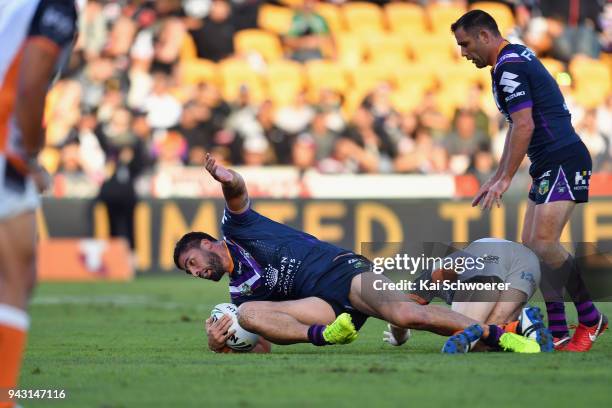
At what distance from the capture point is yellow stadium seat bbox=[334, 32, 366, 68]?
2322 cm

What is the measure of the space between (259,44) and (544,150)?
1449 cm

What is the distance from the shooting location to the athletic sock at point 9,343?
5.41 metres

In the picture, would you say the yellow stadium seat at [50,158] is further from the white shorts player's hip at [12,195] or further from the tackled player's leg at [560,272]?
the white shorts player's hip at [12,195]

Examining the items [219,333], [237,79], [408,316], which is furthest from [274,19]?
[408,316]

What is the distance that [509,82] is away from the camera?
8867mm

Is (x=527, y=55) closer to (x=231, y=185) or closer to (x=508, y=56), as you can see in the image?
(x=508, y=56)

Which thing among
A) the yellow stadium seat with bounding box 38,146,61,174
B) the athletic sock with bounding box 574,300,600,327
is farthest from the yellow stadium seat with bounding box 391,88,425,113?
the athletic sock with bounding box 574,300,600,327

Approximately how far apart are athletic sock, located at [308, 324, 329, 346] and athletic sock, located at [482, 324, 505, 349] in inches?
43.2

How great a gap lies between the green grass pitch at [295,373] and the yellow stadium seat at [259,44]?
39.8 feet

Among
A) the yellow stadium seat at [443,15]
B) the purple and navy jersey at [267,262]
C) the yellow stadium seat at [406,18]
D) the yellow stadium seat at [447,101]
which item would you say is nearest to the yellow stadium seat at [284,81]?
the yellow stadium seat at [447,101]

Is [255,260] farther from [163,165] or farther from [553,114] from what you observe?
[163,165]

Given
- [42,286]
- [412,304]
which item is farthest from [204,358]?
[42,286]

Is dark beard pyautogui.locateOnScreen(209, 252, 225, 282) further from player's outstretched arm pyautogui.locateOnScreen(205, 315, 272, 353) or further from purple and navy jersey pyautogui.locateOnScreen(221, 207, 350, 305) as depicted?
player's outstretched arm pyautogui.locateOnScreen(205, 315, 272, 353)

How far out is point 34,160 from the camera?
18.1ft
